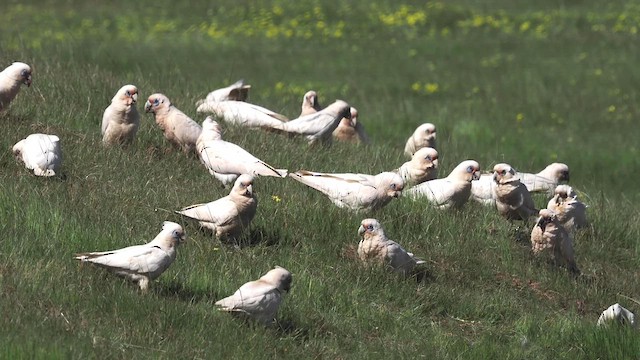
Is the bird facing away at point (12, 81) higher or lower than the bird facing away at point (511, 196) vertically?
higher

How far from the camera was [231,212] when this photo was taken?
9586 mm

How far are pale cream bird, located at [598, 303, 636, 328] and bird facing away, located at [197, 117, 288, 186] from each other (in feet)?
9.43

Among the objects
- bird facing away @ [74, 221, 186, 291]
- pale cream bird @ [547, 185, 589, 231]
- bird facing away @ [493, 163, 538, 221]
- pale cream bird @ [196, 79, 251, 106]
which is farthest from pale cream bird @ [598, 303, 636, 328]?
pale cream bird @ [196, 79, 251, 106]

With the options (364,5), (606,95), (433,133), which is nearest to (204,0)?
(364,5)

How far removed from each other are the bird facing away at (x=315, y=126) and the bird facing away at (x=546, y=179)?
200 cm

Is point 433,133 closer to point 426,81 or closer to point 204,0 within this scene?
point 426,81

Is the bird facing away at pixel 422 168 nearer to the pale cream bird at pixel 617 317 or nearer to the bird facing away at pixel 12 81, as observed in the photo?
the pale cream bird at pixel 617 317

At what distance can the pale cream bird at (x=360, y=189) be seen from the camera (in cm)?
1072

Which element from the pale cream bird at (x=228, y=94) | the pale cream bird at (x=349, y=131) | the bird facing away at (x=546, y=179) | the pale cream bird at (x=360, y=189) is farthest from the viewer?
the pale cream bird at (x=349, y=131)

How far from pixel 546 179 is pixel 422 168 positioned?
1.62 meters

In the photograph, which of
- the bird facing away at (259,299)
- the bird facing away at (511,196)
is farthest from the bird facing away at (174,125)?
the bird facing away at (259,299)

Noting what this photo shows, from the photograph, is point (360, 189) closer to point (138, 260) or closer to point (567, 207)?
point (567, 207)

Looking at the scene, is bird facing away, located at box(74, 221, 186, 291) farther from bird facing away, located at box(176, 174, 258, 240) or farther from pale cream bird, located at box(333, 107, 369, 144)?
pale cream bird, located at box(333, 107, 369, 144)

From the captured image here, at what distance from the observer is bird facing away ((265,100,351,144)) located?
1314 centimetres
